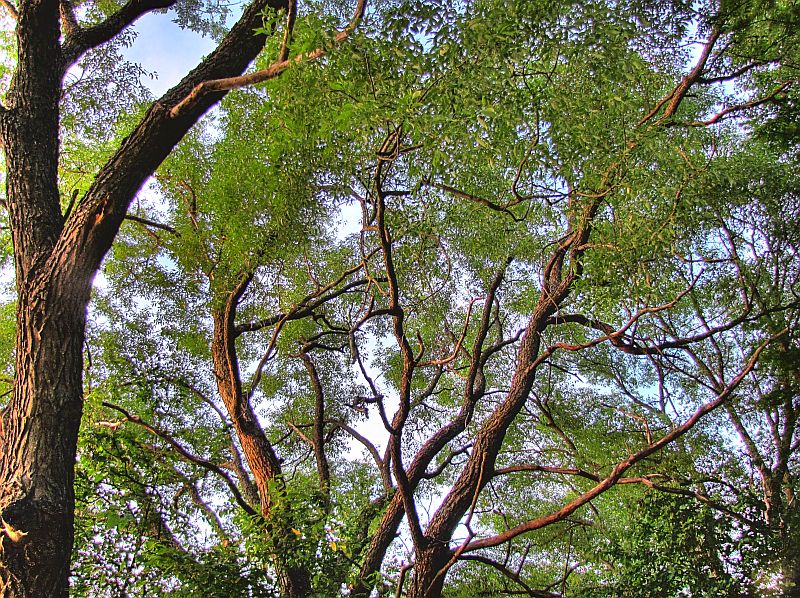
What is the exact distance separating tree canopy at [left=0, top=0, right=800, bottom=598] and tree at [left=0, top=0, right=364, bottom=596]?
0.02 m

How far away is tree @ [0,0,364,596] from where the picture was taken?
353 cm

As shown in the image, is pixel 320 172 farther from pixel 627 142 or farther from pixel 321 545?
pixel 321 545

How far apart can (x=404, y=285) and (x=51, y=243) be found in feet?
11.0

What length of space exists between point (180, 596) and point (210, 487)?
12.2ft

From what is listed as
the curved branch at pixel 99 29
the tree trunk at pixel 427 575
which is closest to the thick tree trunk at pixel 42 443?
the curved branch at pixel 99 29

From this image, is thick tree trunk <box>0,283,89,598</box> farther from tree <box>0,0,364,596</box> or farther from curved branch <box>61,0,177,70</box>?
curved branch <box>61,0,177,70</box>

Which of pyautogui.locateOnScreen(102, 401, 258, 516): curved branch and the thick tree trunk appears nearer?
the thick tree trunk

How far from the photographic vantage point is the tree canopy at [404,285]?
3.78m

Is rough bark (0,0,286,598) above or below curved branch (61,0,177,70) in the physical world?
below

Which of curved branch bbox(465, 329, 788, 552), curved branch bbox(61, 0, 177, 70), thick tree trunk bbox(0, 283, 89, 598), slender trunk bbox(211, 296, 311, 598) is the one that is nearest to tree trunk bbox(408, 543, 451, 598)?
curved branch bbox(465, 329, 788, 552)

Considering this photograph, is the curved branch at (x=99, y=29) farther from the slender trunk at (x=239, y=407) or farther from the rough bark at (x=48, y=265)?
the slender trunk at (x=239, y=407)

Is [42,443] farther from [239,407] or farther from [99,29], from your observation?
[99,29]

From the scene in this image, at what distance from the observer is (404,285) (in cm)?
673

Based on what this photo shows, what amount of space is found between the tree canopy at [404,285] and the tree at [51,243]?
2cm
